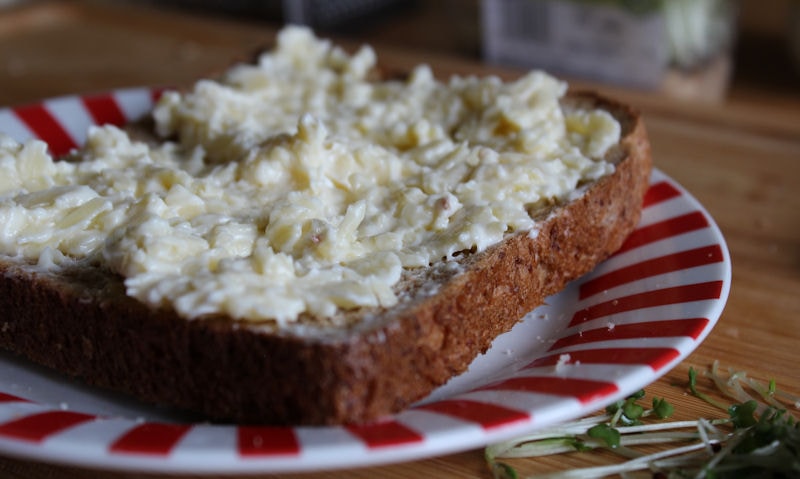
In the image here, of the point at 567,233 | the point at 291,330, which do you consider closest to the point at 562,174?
the point at 567,233

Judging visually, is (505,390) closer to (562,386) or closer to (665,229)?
(562,386)

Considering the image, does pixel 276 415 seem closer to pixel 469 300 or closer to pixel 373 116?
pixel 469 300

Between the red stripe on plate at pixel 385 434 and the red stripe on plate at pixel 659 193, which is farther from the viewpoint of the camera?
the red stripe on plate at pixel 659 193

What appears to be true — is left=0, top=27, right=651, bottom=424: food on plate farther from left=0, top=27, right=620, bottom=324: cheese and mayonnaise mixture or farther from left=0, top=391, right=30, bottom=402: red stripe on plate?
left=0, top=391, right=30, bottom=402: red stripe on plate

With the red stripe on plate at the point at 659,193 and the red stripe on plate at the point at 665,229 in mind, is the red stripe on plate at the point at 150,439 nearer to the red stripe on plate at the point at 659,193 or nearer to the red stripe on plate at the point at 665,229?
the red stripe on plate at the point at 665,229

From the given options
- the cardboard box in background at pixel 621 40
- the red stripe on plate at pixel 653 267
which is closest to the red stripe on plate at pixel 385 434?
the red stripe on plate at pixel 653 267

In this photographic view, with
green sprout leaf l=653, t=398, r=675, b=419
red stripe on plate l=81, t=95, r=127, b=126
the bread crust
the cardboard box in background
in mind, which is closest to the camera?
the bread crust

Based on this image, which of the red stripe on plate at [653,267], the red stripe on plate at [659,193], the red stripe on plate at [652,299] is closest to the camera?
the red stripe on plate at [652,299]

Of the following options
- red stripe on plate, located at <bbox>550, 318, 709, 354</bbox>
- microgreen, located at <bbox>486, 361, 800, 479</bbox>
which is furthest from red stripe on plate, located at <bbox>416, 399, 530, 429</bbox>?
red stripe on plate, located at <bbox>550, 318, 709, 354</bbox>
